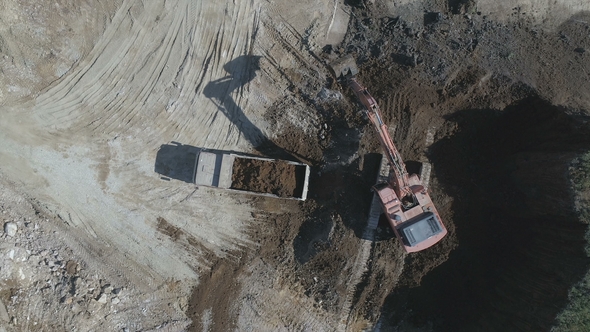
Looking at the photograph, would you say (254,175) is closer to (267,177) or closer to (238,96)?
(267,177)

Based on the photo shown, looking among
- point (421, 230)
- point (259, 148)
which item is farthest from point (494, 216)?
point (259, 148)

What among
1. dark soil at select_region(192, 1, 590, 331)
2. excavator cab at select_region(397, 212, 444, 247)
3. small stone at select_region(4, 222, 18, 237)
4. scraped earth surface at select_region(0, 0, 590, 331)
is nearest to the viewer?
excavator cab at select_region(397, 212, 444, 247)

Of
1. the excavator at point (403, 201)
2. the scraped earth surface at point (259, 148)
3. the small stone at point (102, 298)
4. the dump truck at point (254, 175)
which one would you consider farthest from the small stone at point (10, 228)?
the excavator at point (403, 201)

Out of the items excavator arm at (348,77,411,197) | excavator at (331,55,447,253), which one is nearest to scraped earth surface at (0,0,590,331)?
excavator at (331,55,447,253)

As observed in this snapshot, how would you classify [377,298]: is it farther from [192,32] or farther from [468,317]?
[192,32]

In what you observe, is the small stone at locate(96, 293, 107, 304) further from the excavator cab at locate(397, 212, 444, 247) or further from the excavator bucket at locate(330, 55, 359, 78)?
the excavator bucket at locate(330, 55, 359, 78)

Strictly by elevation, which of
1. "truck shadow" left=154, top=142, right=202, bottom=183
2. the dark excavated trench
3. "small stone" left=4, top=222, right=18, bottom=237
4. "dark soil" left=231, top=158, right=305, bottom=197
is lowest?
the dark excavated trench

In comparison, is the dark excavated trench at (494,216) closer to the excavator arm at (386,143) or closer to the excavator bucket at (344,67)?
the excavator arm at (386,143)
